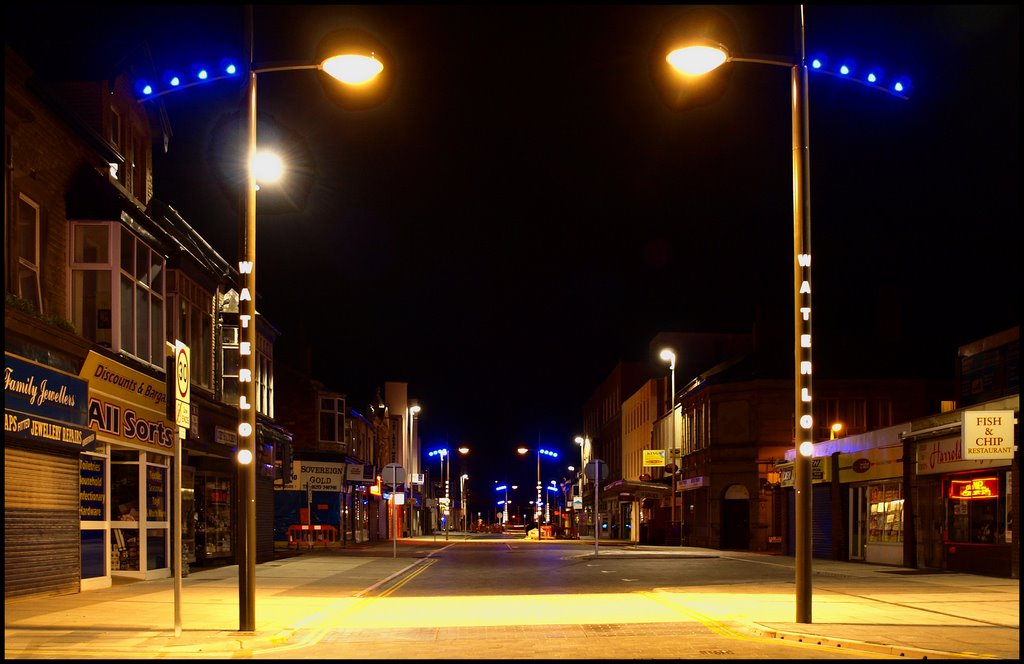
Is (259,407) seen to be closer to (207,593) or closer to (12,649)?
(207,593)

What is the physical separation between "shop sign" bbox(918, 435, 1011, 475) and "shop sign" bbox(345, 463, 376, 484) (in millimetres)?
36822

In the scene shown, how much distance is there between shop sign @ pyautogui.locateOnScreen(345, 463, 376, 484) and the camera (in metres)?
60.5

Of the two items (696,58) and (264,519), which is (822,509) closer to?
(264,519)

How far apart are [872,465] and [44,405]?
74.9 feet

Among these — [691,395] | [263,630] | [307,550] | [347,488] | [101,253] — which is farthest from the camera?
[347,488]

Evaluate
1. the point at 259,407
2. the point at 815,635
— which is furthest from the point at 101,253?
the point at 259,407

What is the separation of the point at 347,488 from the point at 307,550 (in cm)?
1545

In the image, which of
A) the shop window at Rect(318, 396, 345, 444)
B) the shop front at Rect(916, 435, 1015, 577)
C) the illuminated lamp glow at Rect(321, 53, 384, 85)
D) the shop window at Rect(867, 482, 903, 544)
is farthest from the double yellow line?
the shop window at Rect(318, 396, 345, 444)

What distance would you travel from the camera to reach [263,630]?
13.9m

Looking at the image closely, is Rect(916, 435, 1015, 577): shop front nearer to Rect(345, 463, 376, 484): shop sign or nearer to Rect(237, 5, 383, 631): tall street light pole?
Rect(237, 5, 383, 631): tall street light pole

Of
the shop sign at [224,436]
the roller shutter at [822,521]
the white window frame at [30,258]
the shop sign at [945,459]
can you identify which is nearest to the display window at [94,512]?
the white window frame at [30,258]

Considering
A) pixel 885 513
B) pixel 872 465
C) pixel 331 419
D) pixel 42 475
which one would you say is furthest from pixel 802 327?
pixel 331 419

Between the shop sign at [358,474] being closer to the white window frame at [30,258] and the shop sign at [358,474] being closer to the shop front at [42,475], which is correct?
the shop front at [42,475]

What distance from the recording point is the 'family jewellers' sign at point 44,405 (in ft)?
55.1
